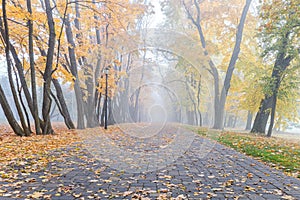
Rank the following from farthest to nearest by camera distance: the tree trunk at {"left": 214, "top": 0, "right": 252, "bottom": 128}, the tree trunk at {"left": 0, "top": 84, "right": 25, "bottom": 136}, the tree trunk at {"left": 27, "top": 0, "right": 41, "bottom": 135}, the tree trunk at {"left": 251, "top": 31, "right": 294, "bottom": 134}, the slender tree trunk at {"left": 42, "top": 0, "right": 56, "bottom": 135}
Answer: the tree trunk at {"left": 214, "top": 0, "right": 252, "bottom": 128}, the tree trunk at {"left": 251, "top": 31, "right": 294, "bottom": 134}, the slender tree trunk at {"left": 42, "top": 0, "right": 56, "bottom": 135}, the tree trunk at {"left": 27, "top": 0, "right": 41, "bottom": 135}, the tree trunk at {"left": 0, "top": 84, "right": 25, "bottom": 136}

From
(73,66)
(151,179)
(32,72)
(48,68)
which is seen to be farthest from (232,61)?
(151,179)

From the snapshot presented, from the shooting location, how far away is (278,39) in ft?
36.2

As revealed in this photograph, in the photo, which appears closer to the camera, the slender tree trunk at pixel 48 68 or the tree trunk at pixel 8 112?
the tree trunk at pixel 8 112

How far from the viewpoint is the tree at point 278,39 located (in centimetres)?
872

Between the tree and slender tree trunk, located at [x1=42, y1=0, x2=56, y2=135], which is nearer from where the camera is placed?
the tree

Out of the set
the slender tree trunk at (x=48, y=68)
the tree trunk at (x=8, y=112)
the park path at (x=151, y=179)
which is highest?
the slender tree trunk at (x=48, y=68)

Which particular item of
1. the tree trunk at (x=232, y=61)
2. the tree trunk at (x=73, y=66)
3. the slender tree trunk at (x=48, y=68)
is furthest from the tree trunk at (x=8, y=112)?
the tree trunk at (x=232, y=61)

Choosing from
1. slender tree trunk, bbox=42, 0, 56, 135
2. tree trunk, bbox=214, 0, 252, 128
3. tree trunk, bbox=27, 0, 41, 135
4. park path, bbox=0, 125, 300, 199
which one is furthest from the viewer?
tree trunk, bbox=214, 0, 252, 128

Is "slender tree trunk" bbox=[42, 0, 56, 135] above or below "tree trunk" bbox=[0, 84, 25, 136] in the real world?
above

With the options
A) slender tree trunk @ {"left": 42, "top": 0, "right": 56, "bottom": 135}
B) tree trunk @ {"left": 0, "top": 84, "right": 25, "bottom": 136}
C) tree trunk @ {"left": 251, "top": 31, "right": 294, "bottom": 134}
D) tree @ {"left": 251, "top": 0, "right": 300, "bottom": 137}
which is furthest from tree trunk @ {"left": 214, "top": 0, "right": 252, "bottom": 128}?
tree trunk @ {"left": 0, "top": 84, "right": 25, "bottom": 136}

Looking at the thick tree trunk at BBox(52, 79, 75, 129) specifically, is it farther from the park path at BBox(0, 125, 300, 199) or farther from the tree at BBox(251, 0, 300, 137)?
the tree at BBox(251, 0, 300, 137)

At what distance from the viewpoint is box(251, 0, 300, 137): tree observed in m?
8.72

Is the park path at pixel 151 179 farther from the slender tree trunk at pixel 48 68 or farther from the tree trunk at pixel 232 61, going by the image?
the tree trunk at pixel 232 61

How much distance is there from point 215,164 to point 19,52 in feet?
31.7
